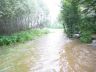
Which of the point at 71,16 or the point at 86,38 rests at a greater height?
the point at 71,16

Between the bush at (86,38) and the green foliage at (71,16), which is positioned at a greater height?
the green foliage at (71,16)

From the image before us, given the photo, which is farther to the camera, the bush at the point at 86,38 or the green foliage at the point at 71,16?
the green foliage at the point at 71,16

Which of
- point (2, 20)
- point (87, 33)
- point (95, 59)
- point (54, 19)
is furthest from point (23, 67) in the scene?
point (54, 19)

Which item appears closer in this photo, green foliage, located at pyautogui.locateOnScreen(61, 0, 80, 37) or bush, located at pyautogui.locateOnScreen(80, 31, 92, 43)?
bush, located at pyautogui.locateOnScreen(80, 31, 92, 43)

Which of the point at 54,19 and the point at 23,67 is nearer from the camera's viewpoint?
the point at 23,67

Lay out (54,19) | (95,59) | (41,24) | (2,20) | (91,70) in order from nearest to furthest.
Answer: (91,70) < (95,59) < (2,20) < (41,24) < (54,19)

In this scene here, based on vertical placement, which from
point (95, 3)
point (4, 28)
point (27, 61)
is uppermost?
point (95, 3)

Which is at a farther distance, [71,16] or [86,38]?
[71,16]

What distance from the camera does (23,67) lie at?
815 centimetres

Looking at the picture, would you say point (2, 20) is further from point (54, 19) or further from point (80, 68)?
point (54, 19)

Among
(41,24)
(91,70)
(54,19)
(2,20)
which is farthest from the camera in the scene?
(54,19)

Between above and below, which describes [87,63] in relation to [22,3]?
below

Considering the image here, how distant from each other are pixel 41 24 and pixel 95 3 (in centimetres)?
3016

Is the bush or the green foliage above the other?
the green foliage
